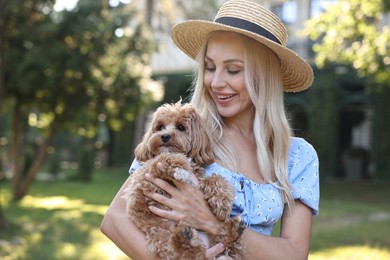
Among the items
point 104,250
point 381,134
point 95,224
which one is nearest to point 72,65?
point 95,224

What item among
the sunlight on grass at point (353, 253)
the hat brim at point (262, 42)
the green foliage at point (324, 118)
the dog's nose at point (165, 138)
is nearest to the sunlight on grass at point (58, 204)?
the sunlight on grass at point (353, 253)

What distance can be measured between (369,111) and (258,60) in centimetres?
2102

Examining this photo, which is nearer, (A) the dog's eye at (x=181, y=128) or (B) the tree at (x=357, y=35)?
(A) the dog's eye at (x=181, y=128)

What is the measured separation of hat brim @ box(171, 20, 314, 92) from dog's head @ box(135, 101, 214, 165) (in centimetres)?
43

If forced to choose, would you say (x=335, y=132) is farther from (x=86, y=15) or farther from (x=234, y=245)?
(x=234, y=245)

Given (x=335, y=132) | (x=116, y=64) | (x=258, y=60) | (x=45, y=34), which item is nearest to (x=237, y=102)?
(x=258, y=60)

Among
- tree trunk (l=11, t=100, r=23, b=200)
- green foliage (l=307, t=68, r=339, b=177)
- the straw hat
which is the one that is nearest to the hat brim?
the straw hat

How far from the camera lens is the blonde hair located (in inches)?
118

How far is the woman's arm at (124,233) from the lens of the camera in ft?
8.79

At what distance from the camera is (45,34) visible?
1529 centimetres

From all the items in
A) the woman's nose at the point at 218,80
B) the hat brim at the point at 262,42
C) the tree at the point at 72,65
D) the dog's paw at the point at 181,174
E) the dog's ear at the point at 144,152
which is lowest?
the dog's paw at the point at 181,174

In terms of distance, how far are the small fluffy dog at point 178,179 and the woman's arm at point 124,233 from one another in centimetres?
3

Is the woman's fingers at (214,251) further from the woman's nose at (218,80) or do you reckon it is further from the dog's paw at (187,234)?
the woman's nose at (218,80)

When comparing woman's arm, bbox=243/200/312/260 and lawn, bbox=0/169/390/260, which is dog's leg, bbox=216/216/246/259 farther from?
lawn, bbox=0/169/390/260
